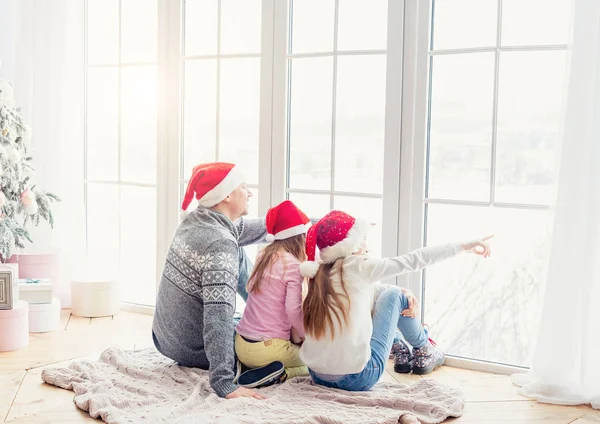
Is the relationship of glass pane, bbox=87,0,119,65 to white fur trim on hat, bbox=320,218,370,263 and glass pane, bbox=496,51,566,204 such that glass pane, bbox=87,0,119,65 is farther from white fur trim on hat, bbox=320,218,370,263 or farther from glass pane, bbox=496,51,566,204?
glass pane, bbox=496,51,566,204

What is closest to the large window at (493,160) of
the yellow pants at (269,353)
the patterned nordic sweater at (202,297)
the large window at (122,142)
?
the yellow pants at (269,353)

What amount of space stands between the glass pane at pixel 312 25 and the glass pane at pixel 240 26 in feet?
0.73

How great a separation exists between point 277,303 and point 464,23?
59.7 inches

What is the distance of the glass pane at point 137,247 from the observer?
4.67 meters

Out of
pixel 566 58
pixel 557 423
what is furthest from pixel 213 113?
pixel 557 423

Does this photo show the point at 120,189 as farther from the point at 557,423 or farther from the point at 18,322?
the point at 557,423

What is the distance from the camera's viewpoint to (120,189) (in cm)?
463

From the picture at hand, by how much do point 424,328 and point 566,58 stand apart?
51.2 inches

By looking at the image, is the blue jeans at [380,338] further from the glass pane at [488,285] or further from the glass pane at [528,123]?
the glass pane at [528,123]

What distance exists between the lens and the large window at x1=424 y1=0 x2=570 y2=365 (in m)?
3.41

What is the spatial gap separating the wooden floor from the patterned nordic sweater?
493 millimetres

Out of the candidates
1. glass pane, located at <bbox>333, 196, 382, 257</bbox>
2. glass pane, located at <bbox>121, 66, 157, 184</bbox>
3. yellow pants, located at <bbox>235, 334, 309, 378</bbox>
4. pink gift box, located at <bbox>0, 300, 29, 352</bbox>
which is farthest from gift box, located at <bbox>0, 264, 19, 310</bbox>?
glass pane, located at <bbox>333, 196, 382, 257</bbox>

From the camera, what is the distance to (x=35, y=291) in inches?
163

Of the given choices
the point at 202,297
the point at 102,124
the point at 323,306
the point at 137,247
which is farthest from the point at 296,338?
the point at 102,124
